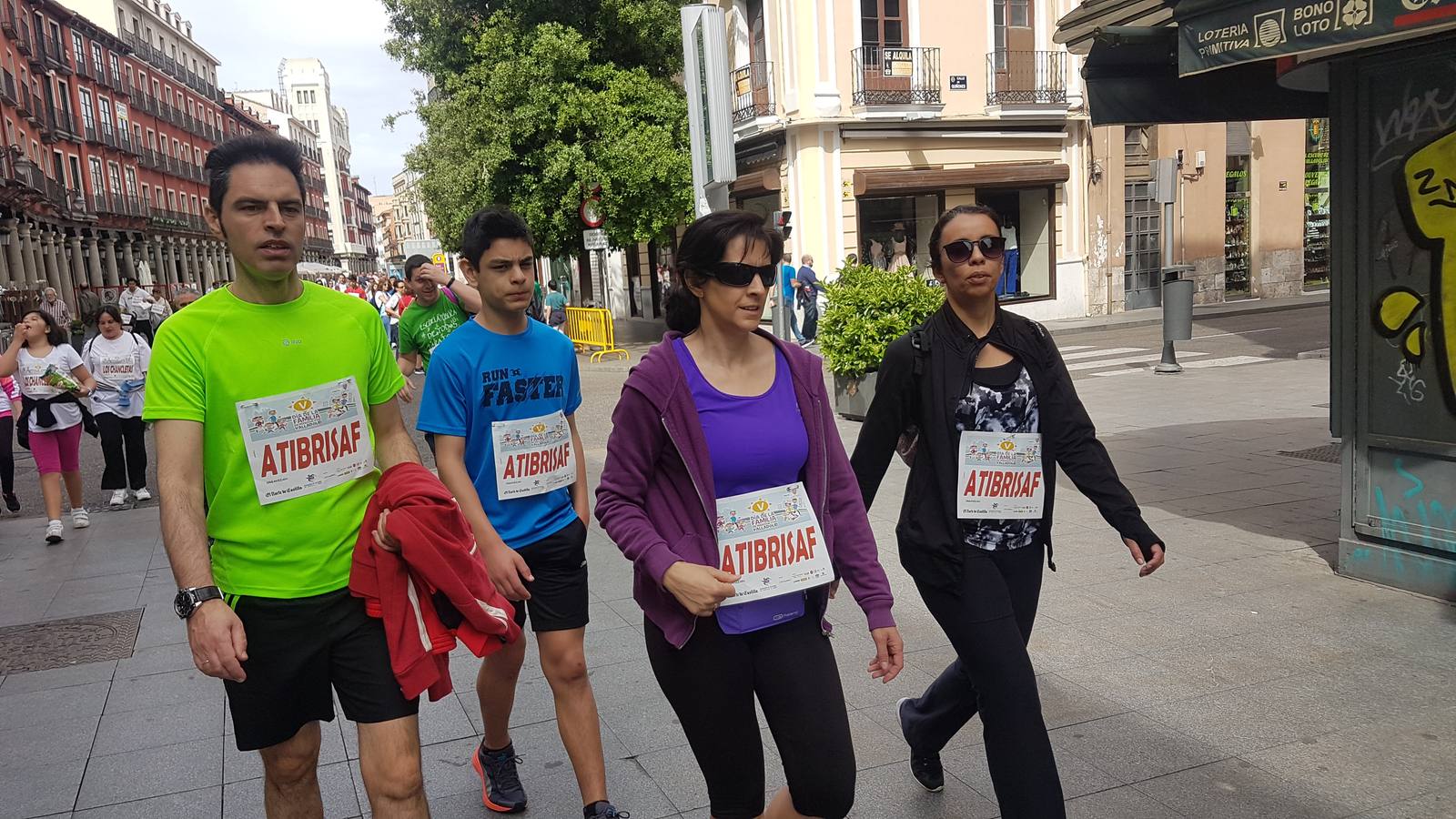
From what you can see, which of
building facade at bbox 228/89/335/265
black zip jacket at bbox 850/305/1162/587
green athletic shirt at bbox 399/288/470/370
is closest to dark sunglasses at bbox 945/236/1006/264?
black zip jacket at bbox 850/305/1162/587

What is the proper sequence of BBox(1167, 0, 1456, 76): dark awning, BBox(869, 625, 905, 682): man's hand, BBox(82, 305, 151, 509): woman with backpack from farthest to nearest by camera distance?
BBox(82, 305, 151, 509): woman with backpack → BBox(1167, 0, 1456, 76): dark awning → BBox(869, 625, 905, 682): man's hand

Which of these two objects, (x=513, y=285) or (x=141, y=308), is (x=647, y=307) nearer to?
(x=141, y=308)

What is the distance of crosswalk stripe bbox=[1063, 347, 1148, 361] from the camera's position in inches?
659

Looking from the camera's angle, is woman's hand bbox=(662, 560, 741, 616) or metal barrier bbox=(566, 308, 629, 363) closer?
woman's hand bbox=(662, 560, 741, 616)

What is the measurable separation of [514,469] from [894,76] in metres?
21.3

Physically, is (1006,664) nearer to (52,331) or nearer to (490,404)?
(490,404)

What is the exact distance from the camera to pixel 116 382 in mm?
9016

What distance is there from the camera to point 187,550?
2387 millimetres

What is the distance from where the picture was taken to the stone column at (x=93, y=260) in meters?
51.8

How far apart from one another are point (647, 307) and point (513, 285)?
31031mm

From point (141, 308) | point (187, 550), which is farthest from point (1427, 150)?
point (141, 308)

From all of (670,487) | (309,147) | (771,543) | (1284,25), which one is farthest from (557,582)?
(309,147)

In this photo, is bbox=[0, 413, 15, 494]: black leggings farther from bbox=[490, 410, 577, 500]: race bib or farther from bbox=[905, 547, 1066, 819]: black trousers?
bbox=[905, 547, 1066, 819]: black trousers

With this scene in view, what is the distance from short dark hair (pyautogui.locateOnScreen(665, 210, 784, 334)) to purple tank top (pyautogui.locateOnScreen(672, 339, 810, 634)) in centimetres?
12
